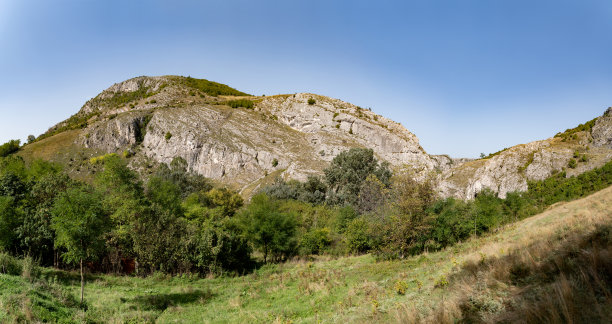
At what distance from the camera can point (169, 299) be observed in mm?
16094

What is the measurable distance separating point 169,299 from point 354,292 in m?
10.8

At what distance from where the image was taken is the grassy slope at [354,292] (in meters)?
6.99

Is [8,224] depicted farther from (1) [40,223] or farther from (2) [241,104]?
(2) [241,104]

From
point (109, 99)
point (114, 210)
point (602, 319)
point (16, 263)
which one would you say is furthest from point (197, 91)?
point (602, 319)

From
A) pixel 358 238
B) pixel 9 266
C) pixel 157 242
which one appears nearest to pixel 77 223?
pixel 9 266

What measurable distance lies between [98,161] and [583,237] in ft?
286

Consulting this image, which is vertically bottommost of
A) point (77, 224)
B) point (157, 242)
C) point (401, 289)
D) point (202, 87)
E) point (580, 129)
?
point (401, 289)

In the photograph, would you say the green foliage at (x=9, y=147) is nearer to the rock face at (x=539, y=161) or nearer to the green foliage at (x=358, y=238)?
the green foliage at (x=358, y=238)

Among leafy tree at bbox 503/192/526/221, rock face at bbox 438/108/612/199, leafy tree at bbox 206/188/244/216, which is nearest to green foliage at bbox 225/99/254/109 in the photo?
leafy tree at bbox 206/188/244/216

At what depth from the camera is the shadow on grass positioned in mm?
14562

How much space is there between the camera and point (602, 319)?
3994 millimetres

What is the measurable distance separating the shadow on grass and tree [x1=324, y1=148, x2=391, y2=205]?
120ft

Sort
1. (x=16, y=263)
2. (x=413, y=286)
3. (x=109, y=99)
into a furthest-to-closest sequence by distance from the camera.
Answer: (x=109, y=99) → (x=16, y=263) → (x=413, y=286)

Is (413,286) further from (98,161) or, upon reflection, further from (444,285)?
(98,161)
